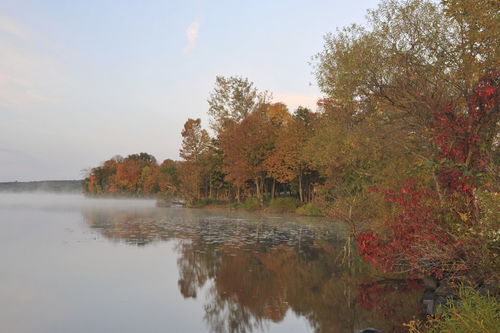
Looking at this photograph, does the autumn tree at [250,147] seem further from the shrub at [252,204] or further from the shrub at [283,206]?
the shrub at [283,206]

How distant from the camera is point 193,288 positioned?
728 inches

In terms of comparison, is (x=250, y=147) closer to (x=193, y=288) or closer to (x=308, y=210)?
(x=308, y=210)

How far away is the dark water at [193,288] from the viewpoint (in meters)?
13.9

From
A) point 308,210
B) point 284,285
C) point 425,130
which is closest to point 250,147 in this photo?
point 308,210

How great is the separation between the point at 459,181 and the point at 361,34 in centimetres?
1316

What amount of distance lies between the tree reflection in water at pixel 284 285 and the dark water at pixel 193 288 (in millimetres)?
40

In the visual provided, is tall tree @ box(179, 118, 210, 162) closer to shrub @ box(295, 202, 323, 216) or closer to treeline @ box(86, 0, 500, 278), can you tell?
shrub @ box(295, 202, 323, 216)

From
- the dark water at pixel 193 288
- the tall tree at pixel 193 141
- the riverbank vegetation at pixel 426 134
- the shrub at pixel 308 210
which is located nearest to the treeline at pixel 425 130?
the riverbank vegetation at pixel 426 134

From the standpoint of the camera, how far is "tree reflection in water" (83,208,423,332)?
14141 millimetres

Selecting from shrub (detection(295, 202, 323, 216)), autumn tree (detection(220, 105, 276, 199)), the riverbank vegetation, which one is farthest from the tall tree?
the riverbank vegetation

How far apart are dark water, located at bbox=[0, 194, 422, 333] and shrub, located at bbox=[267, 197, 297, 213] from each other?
99.3 feet

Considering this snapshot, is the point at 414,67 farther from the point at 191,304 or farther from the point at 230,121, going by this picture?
the point at 230,121

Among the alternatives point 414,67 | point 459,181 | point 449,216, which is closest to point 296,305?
point 449,216

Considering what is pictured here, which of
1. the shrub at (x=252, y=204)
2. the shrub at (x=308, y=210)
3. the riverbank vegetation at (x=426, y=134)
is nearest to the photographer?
the riverbank vegetation at (x=426, y=134)
